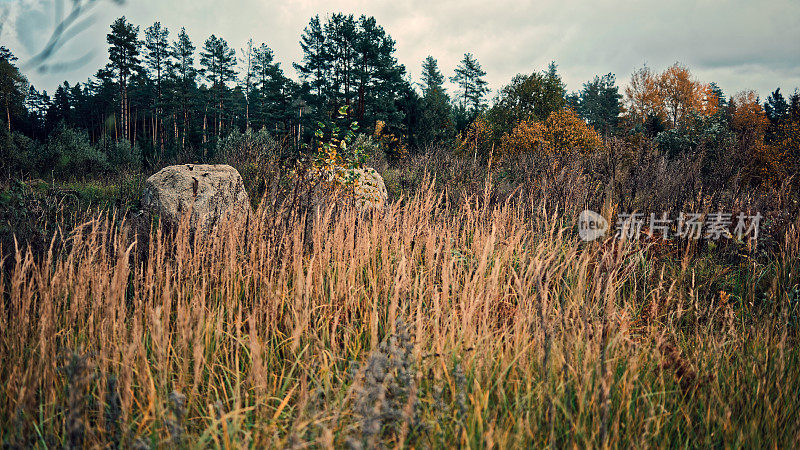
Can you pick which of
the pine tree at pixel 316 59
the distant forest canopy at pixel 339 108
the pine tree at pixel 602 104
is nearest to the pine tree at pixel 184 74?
the distant forest canopy at pixel 339 108

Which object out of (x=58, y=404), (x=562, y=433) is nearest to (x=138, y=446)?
(x=58, y=404)

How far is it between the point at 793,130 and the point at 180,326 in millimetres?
13218

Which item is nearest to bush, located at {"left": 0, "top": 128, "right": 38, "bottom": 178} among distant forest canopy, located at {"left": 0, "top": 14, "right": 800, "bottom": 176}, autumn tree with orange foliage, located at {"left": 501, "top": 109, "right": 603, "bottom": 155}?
distant forest canopy, located at {"left": 0, "top": 14, "right": 800, "bottom": 176}

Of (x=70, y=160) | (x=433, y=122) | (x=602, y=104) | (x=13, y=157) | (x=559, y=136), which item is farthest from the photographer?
(x=602, y=104)

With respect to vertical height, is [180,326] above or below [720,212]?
below

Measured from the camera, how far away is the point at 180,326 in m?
1.78

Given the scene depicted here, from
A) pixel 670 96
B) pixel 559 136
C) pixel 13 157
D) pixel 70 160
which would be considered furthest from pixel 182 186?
pixel 670 96

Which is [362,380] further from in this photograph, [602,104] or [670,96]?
[602,104]

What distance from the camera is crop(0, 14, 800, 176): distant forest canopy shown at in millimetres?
12492

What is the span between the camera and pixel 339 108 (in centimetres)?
660

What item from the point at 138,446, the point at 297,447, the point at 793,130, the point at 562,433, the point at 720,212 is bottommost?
the point at 562,433

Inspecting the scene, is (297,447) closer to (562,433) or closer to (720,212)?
(562,433)

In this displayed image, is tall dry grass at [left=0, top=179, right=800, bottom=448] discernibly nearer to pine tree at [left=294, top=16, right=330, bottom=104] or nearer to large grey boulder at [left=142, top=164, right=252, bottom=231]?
large grey boulder at [left=142, top=164, right=252, bottom=231]

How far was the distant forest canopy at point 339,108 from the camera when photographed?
12492 millimetres
